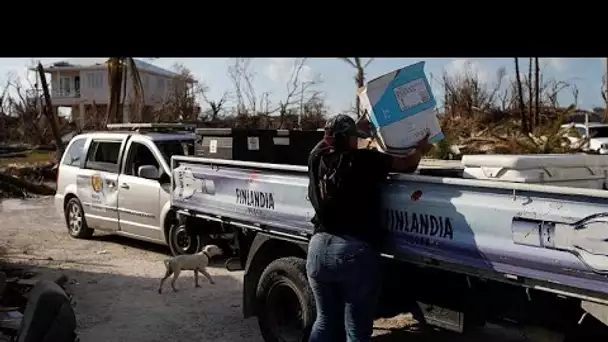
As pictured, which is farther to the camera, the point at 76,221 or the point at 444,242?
the point at 76,221

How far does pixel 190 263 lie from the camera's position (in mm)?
8086

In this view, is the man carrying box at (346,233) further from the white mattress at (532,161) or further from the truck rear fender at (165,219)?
the truck rear fender at (165,219)

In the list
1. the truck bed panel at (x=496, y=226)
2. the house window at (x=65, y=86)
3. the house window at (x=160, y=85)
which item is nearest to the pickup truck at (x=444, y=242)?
the truck bed panel at (x=496, y=226)

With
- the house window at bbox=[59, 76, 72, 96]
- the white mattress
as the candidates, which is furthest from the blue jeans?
the house window at bbox=[59, 76, 72, 96]

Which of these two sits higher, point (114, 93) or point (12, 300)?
point (114, 93)

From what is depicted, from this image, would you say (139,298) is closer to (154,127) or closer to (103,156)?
(154,127)

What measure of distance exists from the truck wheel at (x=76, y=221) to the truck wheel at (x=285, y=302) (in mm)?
6859

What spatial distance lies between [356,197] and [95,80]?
1506 inches

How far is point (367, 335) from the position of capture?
14.4ft

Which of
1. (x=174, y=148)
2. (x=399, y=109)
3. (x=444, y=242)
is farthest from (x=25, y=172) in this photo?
(x=444, y=242)

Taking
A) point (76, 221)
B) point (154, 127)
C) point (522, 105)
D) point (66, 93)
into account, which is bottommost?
point (76, 221)

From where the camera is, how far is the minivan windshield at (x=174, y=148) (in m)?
10.2

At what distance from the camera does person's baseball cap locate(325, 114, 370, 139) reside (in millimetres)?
4484

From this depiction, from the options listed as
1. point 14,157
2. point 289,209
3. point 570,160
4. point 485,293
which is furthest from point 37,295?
point 14,157
